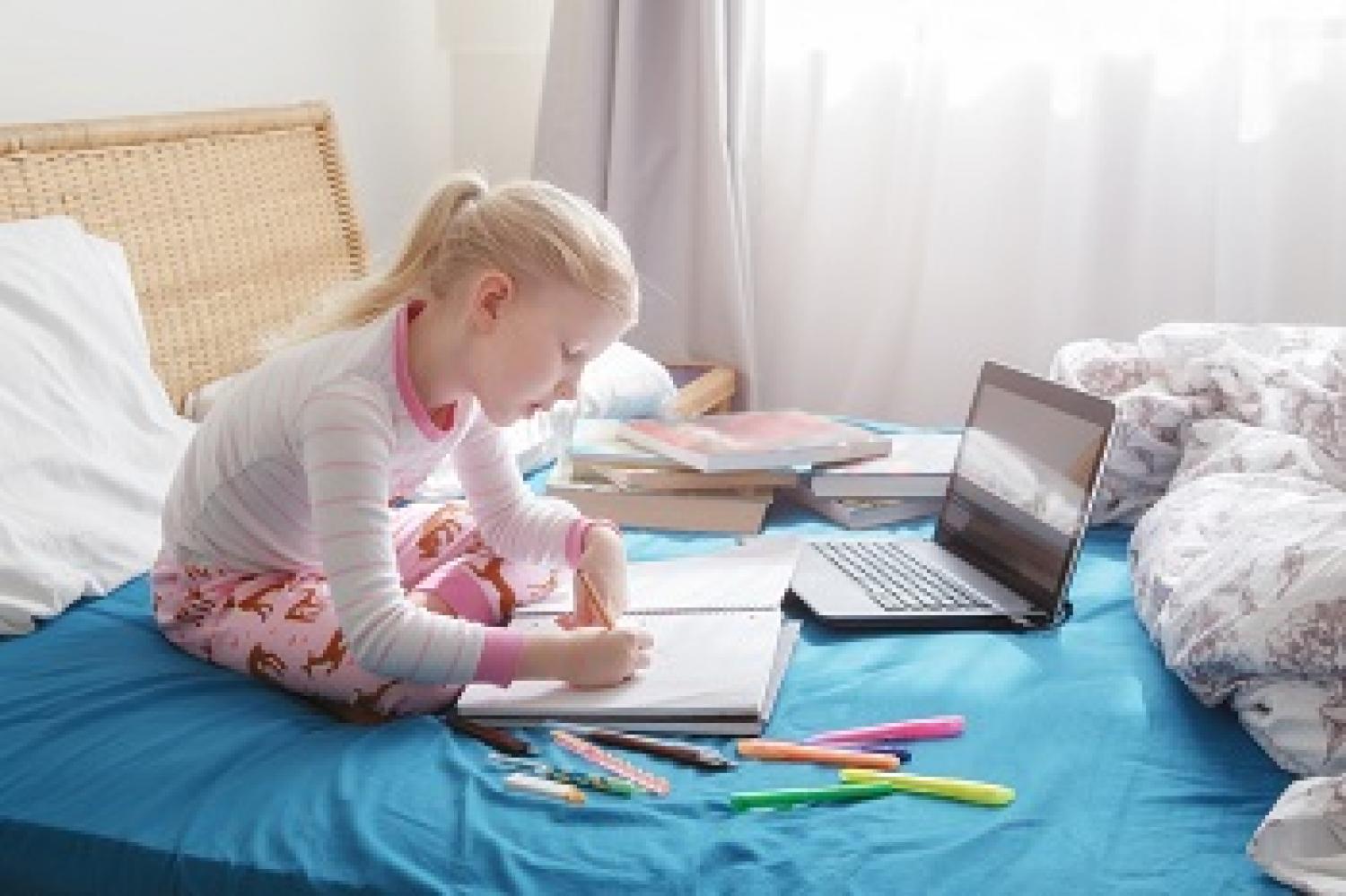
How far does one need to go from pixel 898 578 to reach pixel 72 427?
904 mm

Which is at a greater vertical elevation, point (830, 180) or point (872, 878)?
point (830, 180)

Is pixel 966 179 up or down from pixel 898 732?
up

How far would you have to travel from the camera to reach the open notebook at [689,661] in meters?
1.22

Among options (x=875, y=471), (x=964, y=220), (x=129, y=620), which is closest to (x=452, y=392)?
(x=129, y=620)

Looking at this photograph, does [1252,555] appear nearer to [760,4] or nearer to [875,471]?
[875,471]

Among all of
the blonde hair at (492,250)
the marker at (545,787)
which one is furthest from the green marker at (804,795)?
the blonde hair at (492,250)

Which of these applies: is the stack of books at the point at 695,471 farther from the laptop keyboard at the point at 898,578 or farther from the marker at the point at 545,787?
the marker at the point at 545,787

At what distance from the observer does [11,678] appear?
4.29ft

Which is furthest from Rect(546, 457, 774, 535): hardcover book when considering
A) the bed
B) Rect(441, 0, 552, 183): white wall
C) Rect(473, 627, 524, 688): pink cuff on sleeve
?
Rect(441, 0, 552, 183): white wall

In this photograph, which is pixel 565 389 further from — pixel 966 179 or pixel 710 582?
pixel 966 179

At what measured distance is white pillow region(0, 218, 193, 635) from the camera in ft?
4.85

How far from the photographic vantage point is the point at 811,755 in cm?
116

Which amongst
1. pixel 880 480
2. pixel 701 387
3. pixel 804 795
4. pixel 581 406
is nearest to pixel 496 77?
pixel 701 387

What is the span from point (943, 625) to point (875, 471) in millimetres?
371
